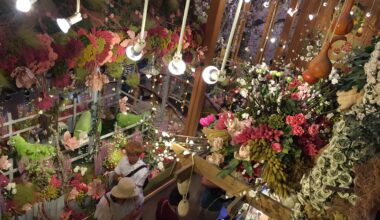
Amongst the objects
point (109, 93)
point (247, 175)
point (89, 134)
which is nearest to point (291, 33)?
point (109, 93)

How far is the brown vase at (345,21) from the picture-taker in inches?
63.7

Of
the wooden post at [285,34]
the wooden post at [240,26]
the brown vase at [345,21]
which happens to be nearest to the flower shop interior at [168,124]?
the brown vase at [345,21]

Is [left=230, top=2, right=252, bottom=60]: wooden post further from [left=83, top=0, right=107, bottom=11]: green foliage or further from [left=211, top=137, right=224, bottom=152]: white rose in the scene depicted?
[left=211, top=137, right=224, bottom=152]: white rose

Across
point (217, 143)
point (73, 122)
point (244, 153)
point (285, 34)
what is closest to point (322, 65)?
point (244, 153)

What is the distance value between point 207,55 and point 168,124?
4.96ft

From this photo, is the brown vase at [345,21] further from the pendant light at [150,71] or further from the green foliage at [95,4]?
the green foliage at [95,4]

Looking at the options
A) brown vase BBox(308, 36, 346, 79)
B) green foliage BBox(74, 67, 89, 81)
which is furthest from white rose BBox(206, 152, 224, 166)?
green foliage BBox(74, 67, 89, 81)

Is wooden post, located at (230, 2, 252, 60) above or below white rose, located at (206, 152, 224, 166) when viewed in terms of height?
above

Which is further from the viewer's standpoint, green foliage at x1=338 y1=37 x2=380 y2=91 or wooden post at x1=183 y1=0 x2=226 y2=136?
wooden post at x1=183 y1=0 x2=226 y2=136

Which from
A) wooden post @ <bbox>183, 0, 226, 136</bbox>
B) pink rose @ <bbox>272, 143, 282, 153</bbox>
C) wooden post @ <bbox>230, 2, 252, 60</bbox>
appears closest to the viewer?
pink rose @ <bbox>272, 143, 282, 153</bbox>

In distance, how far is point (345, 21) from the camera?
163 centimetres

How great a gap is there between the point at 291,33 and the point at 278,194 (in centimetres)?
751

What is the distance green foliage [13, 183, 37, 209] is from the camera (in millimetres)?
2994

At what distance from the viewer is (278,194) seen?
6.06ft
